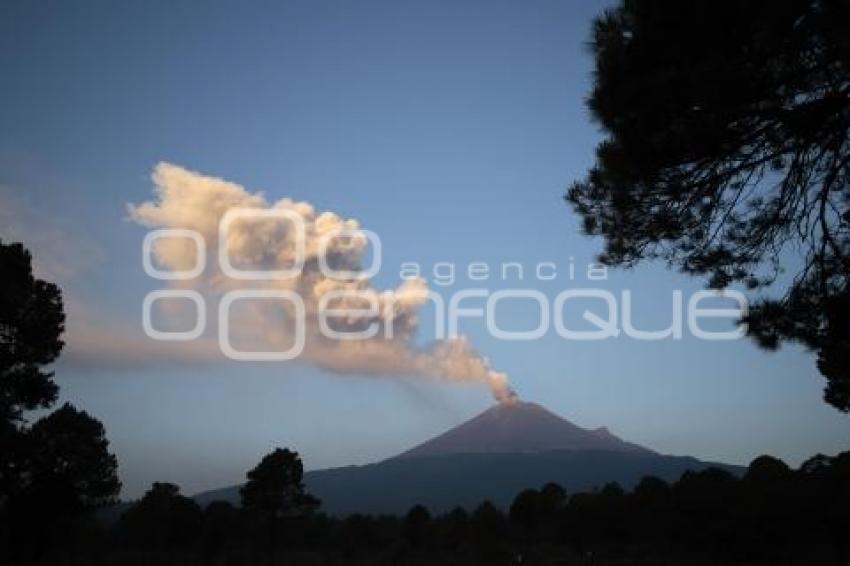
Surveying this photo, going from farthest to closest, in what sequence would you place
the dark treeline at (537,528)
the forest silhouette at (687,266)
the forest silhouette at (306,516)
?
the dark treeline at (537,528) < the forest silhouette at (306,516) < the forest silhouette at (687,266)

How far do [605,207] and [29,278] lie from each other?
683 inches

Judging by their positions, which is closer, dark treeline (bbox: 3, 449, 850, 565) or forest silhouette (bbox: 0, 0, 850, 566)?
forest silhouette (bbox: 0, 0, 850, 566)

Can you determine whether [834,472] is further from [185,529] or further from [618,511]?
[185,529]

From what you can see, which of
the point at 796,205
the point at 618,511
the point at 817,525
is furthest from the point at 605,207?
the point at 618,511

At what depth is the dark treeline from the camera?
1526 inches

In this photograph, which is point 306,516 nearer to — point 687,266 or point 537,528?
point 537,528

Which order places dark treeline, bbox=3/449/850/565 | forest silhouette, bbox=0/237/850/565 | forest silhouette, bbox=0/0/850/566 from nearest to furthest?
forest silhouette, bbox=0/0/850/566 → forest silhouette, bbox=0/237/850/565 → dark treeline, bbox=3/449/850/565

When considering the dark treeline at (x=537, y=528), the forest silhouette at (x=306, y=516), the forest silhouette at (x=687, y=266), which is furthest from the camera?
the dark treeline at (x=537, y=528)

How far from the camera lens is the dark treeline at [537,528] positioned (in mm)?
38750

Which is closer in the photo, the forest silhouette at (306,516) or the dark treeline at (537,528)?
the forest silhouette at (306,516)

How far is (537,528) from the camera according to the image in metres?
57.4

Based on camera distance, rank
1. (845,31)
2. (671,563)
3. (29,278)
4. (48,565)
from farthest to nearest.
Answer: (671,563)
(48,565)
(29,278)
(845,31)

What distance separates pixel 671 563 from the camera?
3681 centimetres

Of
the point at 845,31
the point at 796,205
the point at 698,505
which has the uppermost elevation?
the point at 845,31
